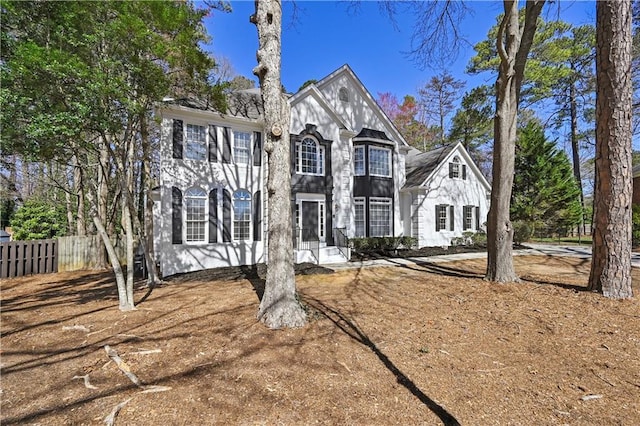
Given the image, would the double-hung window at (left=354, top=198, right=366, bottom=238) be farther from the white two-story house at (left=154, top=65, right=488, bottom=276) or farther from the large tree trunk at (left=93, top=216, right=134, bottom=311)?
the large tree trunk at (left=93, top=216, right=134, bottom=311)

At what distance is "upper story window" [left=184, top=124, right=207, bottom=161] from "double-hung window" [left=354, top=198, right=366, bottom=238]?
297 inches

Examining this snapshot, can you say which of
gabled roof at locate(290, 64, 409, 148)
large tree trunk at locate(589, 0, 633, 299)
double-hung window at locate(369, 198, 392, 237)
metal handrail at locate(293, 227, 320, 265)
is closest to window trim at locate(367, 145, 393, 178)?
gabled roof at locate(290, 64, 409, 148)

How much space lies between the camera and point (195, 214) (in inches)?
431

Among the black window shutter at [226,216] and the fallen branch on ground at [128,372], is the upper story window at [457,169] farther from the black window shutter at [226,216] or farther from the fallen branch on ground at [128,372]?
the fallen branch on ground at [128,372]

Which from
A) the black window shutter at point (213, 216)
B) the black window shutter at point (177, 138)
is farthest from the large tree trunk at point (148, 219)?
the black window shutter at point (213, 216)

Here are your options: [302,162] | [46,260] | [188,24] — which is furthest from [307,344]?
[46,260]

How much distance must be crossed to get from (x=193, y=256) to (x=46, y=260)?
585 centimetres

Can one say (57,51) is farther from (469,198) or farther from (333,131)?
(469,198)

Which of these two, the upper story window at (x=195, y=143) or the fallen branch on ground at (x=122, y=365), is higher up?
the upper story window at (x=195, y=143)

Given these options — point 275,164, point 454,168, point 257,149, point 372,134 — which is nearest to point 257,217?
point 257,149

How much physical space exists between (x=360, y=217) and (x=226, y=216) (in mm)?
6693

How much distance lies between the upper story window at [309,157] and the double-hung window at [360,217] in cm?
283

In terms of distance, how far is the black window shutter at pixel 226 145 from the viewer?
11484 mm

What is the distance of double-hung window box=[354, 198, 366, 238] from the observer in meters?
14.7
